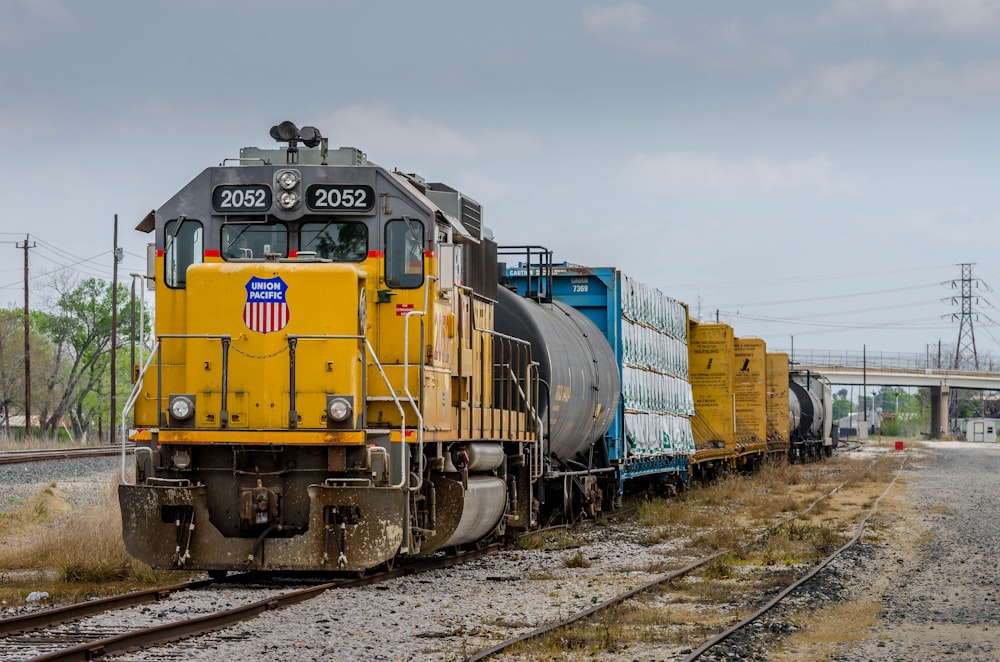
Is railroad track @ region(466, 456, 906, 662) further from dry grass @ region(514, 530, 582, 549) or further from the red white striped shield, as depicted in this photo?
Result: the red white striped shield

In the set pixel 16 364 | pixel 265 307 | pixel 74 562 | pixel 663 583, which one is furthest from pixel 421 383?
pixel 16 364

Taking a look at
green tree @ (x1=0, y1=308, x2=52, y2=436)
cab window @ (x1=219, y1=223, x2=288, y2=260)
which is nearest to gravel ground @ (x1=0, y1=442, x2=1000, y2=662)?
cab window @ (x1=219, y1=223, x2=288, y2=260)

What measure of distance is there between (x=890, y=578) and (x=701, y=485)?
14053 millimetres

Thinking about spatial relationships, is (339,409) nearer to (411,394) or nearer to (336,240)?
(411,394)

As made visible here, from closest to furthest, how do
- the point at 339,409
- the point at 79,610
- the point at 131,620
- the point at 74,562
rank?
1. the point at 131,620
2. the point at 79,610
3. the point at 339,409
4. the point at 74,562

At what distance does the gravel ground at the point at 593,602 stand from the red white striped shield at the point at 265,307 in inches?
91.1

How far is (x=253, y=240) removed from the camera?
11125 mm

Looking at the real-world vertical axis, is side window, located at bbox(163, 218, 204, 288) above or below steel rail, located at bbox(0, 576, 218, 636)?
above

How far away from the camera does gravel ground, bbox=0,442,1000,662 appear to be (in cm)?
863

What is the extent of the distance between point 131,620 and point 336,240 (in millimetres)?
3669

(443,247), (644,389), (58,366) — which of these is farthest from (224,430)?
(58,366)

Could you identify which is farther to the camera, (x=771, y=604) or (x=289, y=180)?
(x=289, y=180)

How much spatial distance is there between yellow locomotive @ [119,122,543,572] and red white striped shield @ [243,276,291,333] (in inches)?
0.5

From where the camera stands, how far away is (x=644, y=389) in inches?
813
